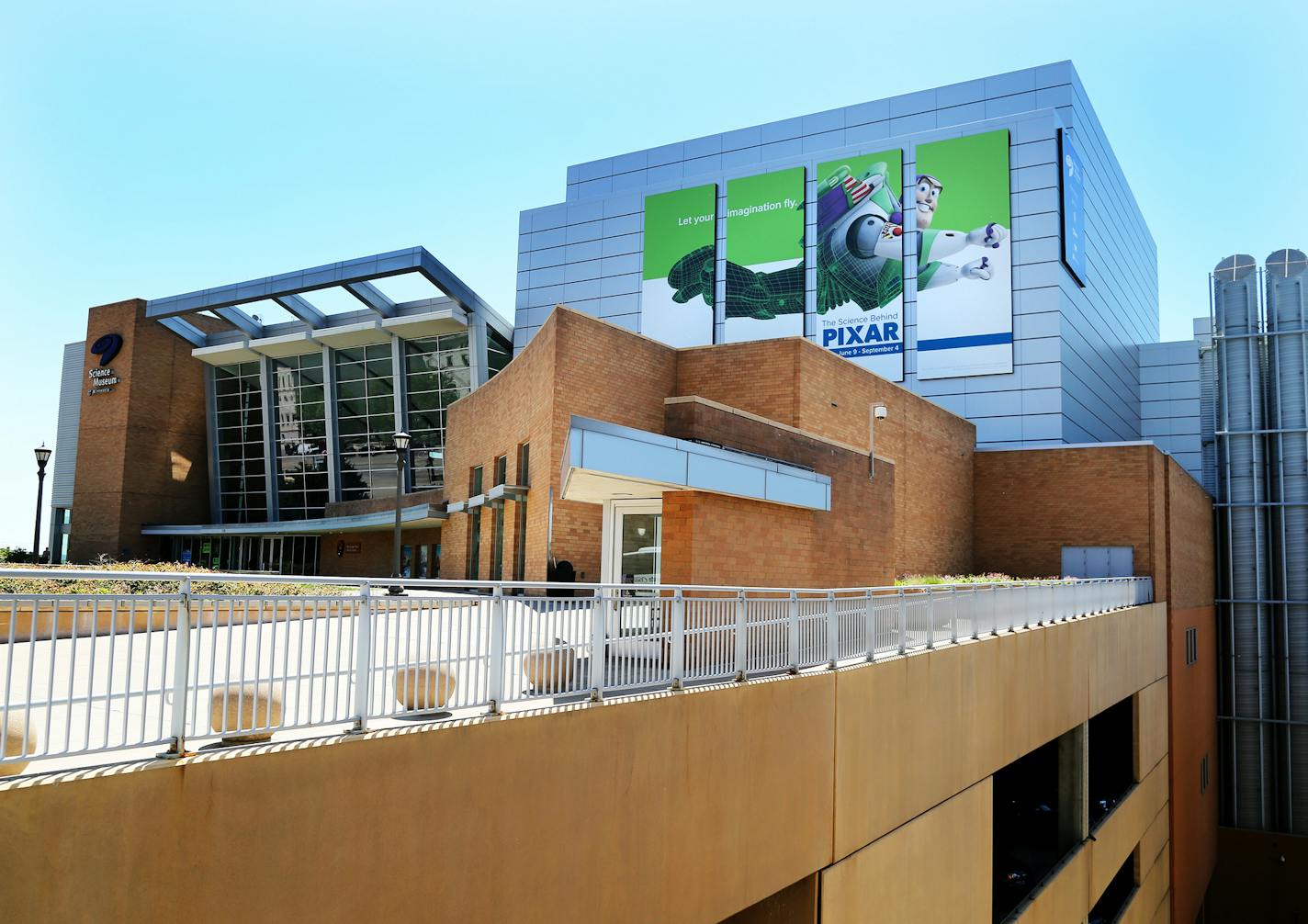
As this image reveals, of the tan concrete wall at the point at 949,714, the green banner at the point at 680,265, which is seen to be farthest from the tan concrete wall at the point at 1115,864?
the green banner at the point at 680,265

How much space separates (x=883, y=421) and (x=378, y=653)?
2046cm

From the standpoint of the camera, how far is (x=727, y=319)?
129ft

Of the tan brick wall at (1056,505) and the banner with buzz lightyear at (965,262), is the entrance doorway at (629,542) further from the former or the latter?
the banner with buzz lightyear at (965,262)

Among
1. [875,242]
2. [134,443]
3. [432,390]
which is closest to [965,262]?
[875,242]

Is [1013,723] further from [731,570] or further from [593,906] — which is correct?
[593,906]

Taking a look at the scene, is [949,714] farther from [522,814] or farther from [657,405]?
[657,405]

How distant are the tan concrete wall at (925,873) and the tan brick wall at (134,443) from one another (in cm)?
3953

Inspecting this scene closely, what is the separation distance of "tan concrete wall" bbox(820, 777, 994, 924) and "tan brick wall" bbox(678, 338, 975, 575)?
938 cm

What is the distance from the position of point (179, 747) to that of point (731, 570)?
9203 millimetres

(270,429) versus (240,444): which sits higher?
(270,429)

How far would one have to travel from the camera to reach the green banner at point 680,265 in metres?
40.4

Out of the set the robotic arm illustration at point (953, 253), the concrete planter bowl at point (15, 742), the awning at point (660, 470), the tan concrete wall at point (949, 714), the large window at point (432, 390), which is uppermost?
the robotic arm illustration at point (953, 253)

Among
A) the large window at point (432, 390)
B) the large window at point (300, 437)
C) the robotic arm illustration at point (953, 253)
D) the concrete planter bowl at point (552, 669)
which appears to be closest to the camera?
the concrete planter bowl at point (552, 669)

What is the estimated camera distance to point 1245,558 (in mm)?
33688
